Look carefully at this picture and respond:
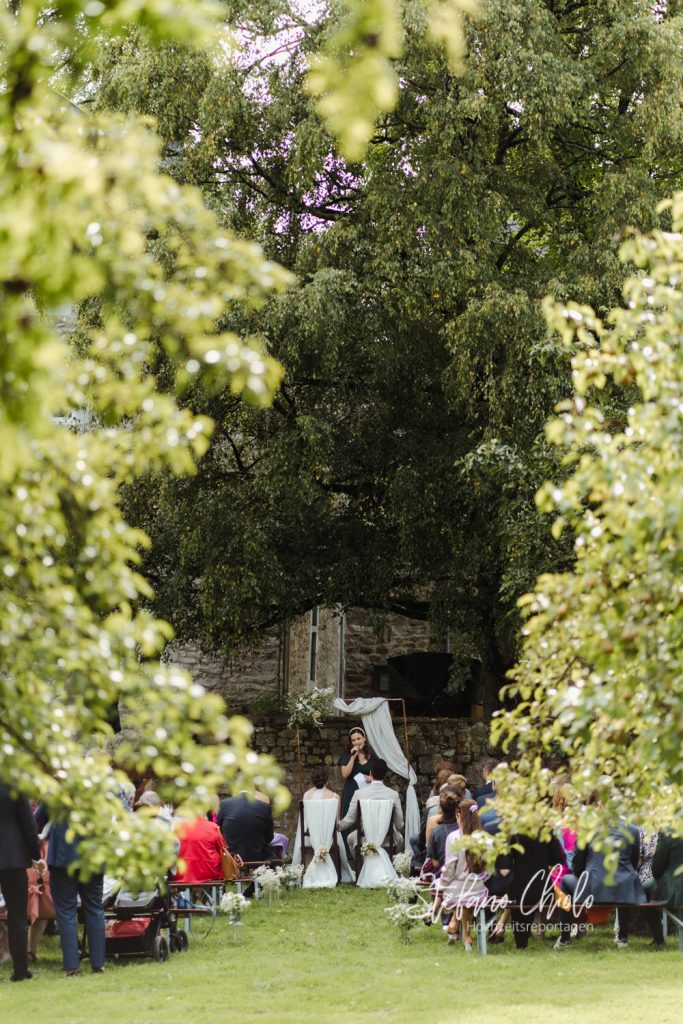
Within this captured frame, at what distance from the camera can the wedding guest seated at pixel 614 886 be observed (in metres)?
11.4

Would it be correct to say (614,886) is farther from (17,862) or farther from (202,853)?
(17,862)

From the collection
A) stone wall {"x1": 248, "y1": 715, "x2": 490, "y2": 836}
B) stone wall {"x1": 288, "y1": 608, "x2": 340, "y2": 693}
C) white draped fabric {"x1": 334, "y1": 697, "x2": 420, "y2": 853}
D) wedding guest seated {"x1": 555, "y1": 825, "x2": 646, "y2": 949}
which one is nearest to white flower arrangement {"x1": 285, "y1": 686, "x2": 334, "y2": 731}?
stone wall {"x1": 248, "y1": 715, "x2": 490, "y2": 836}

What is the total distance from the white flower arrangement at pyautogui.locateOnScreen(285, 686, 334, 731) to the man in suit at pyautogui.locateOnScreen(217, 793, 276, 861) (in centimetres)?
560

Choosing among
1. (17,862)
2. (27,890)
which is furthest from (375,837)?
(17,862)

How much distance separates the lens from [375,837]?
16.9m

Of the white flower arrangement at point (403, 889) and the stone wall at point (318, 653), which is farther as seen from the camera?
the stone wall at point (318, 653)

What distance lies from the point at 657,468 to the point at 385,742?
53.1ft

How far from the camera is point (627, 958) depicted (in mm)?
11188

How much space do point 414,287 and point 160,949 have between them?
29.4 ft

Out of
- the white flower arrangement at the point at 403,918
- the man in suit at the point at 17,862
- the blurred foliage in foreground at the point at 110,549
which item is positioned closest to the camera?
the blurred foliage in foreground at the point at 110,549

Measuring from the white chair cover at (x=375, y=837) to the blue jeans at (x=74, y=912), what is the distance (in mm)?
6425

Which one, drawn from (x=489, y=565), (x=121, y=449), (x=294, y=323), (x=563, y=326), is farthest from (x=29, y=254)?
(x=489, y=565)

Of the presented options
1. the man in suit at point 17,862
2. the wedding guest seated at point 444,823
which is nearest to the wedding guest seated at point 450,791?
the wedding guest seated at point 444,823

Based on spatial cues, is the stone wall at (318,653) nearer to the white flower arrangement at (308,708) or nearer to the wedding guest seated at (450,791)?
the white flower arrangement at (308,708)
